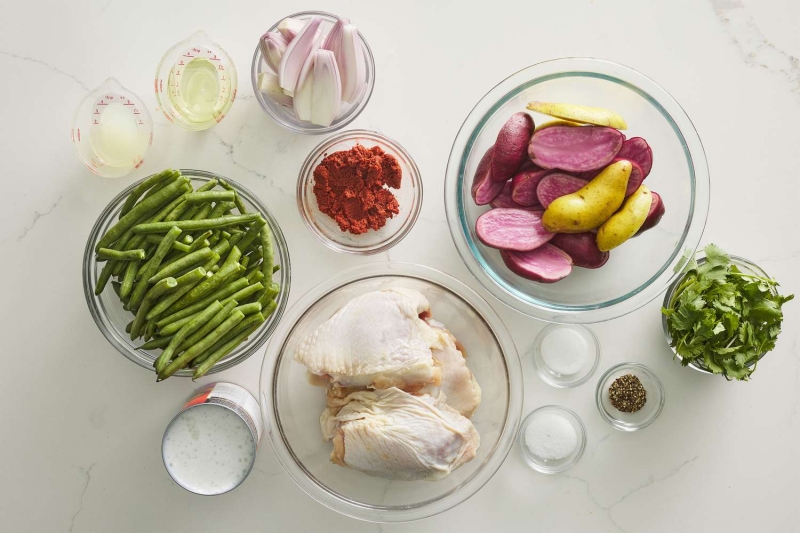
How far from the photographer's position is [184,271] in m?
1.56

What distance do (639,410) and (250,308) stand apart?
1197 mm

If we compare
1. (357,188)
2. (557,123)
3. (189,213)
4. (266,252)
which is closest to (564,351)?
(557,123)

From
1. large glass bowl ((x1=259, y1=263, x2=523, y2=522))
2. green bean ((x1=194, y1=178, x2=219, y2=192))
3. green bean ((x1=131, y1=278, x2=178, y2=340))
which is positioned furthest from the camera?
large glass bowl ((x1=259, y1=263, x2=523, y2=522))

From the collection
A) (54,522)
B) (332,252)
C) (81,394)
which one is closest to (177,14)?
(332,252)

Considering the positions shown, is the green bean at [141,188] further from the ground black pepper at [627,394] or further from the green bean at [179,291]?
the ground black pepper at [627,394]

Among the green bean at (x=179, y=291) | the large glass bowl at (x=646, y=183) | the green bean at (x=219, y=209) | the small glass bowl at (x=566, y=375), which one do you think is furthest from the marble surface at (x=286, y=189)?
the green bean at (x=179, y=291)

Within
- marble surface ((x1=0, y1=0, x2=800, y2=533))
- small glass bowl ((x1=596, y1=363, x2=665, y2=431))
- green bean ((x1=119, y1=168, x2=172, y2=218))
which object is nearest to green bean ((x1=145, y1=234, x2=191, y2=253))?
green bean ((x1=119, y1=168, x2=172, y2=218))

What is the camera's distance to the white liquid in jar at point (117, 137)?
1734 mm

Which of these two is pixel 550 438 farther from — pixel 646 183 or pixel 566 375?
pixel 646 183

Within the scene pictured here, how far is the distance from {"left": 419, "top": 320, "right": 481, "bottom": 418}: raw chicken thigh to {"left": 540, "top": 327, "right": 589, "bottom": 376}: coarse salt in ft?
0.97

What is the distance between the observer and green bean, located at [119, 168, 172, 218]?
1.56m

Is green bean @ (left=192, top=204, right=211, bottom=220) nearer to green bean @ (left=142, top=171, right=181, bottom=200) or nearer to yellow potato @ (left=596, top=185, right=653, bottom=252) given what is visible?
green bean @ (left=142, top=171, right=181, bottom=200)

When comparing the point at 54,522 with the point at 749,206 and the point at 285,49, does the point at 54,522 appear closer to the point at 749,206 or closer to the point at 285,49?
the point at 285,49

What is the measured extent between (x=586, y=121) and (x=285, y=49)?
2.69 ft
